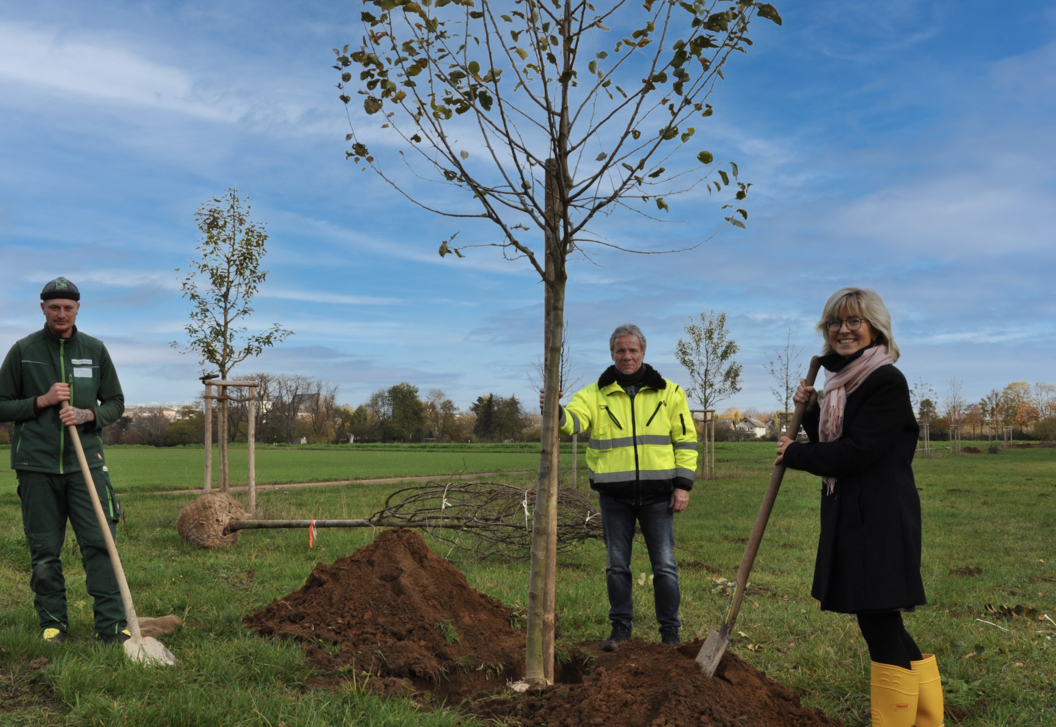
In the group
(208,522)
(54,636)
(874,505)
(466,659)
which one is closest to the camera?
(874,505)

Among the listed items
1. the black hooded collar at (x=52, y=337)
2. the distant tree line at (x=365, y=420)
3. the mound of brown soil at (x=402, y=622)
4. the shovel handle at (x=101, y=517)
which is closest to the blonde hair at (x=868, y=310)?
the mound of brown soil at (x=402, y=622)

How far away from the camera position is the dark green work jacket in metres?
5.04

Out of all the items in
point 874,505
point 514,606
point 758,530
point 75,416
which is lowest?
point 514,606

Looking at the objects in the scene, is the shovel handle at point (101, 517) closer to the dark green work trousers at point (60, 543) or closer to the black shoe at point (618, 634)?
the dark green work trousers at point (60, 543)

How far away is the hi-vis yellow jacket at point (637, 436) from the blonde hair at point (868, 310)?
166cm

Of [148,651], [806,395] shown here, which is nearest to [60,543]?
[148,651]

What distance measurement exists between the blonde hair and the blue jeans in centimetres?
195

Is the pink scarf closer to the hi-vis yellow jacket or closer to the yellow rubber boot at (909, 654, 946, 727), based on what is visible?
the yellow rubber boot at (909, 654, 946, 727)

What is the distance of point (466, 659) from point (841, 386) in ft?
9.60

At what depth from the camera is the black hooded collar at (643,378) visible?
5082 mm

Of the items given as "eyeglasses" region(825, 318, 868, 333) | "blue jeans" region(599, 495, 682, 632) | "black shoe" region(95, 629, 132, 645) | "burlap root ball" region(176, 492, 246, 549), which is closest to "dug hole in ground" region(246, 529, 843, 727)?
"blue jeans" region(599, 495, 682, 632)

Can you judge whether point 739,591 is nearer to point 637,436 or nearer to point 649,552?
point 649,552

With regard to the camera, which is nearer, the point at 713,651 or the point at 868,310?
the point at 868,310

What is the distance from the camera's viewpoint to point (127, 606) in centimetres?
484
